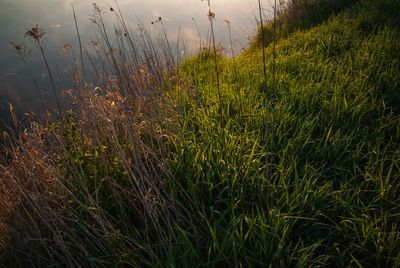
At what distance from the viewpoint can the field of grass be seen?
1191 mm

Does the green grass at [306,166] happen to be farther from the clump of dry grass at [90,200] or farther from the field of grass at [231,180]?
the clump of dry grass at [90,200]

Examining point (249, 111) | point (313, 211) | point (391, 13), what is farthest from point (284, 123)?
point (391, 13)

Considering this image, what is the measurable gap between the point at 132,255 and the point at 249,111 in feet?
5.41

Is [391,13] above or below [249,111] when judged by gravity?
above

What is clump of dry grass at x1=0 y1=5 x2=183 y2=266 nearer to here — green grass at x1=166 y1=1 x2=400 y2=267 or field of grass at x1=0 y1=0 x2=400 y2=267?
field of grass at x1=0 y1=0 x2=400 y2=267

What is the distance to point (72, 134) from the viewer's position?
1644mm

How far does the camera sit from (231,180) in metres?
1.52

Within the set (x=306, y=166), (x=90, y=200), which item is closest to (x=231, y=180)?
(x=306, y=166)

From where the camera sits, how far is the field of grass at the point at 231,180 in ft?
3.91

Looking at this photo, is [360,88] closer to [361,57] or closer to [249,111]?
[361,57]

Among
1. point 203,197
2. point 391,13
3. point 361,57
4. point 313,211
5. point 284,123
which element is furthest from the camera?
point 391,13

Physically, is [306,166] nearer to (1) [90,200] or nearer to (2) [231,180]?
(2) [231,180]

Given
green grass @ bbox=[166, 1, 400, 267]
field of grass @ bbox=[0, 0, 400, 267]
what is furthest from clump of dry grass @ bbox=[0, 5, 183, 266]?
green grass @ bbox=[166, 1, 400, 267]

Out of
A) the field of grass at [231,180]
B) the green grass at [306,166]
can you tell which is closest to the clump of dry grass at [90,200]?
the field of grass at [231,180]
